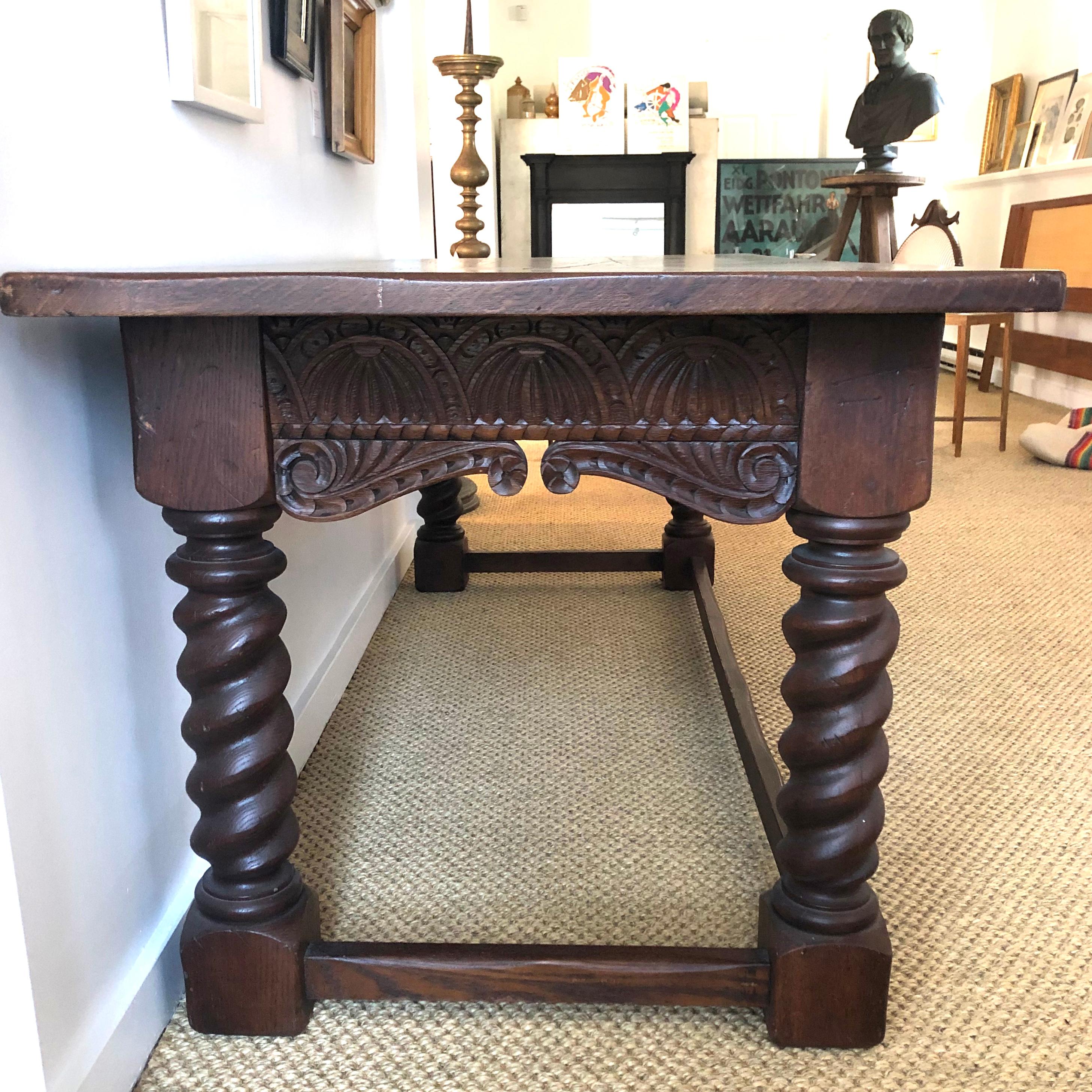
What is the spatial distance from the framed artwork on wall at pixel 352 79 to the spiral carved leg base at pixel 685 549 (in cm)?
98

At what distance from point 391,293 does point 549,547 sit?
1.94 m

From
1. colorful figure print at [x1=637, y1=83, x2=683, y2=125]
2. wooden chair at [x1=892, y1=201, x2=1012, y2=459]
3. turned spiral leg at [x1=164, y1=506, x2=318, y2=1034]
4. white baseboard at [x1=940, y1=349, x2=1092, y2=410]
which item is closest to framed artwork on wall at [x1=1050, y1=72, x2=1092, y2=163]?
white baseboard at [x1=940, y1=349, x2=1092, y2=410]

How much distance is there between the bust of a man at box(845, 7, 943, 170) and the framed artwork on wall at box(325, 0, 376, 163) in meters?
2.98

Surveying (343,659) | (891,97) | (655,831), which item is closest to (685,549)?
(343,659)

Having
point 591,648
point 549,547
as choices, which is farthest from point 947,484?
point 591,648

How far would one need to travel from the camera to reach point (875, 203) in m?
4.20

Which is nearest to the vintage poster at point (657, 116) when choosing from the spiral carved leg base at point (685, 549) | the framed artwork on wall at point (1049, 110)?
A: the framed artwork on wall at point (1049, 110)

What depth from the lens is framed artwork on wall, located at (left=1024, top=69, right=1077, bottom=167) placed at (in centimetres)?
530

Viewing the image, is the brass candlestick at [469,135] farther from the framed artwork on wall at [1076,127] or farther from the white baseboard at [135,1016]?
the framed artwork on wall at [1076,127]

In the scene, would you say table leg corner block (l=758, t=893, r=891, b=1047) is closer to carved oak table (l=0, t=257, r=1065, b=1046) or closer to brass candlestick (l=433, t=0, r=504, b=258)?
carved oak table (l=0, t=257, r=1065, b=1046)

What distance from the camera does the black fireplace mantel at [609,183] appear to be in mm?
6621

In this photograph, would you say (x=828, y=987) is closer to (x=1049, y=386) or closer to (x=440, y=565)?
(x=440, y=565)

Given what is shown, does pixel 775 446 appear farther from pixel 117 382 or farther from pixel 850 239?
pixel 850 239

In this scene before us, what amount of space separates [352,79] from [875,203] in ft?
9.53
